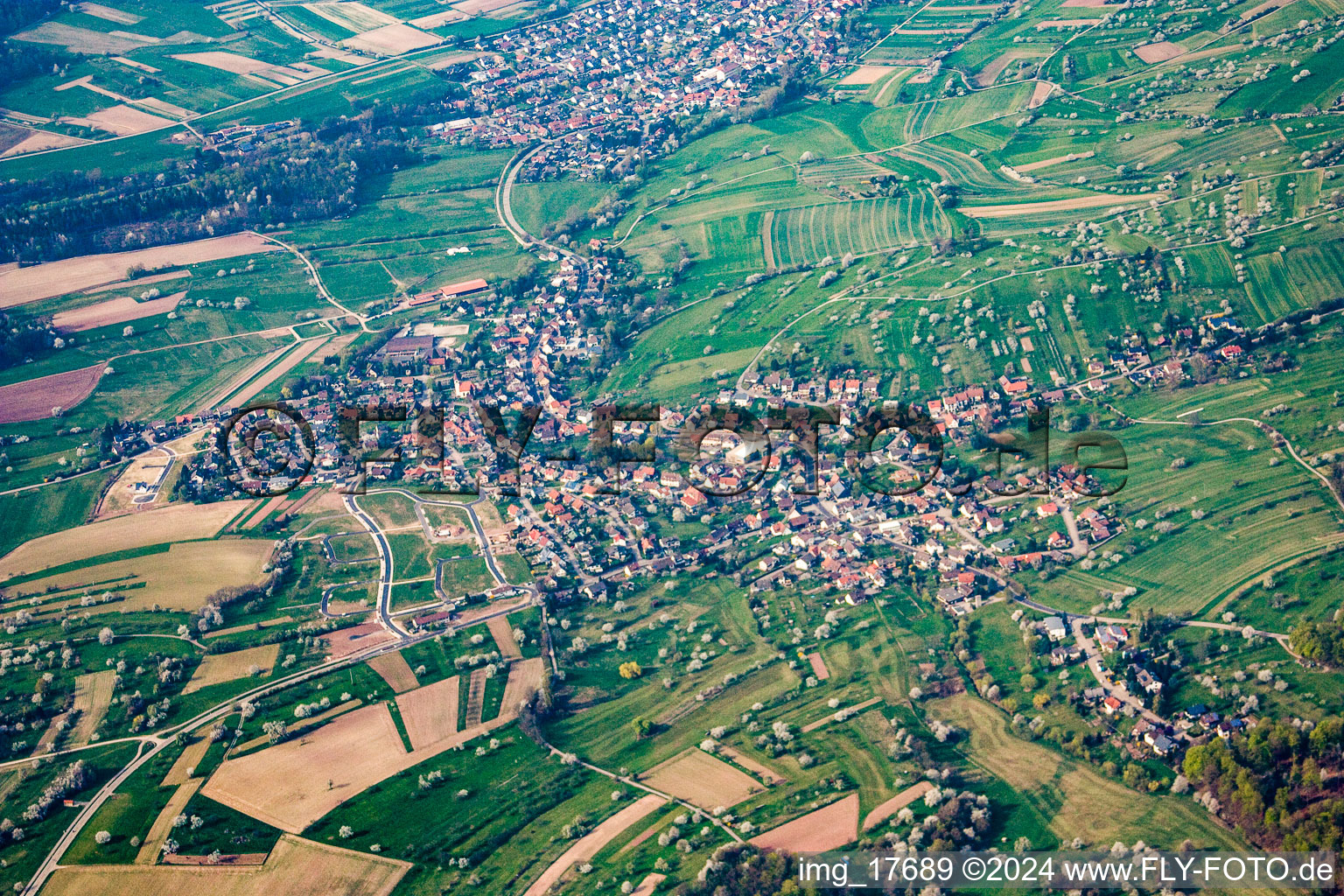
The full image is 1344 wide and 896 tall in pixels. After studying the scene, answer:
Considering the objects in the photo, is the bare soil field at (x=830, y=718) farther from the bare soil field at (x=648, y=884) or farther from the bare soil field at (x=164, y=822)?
the bare soil field at (x=164, y=822)

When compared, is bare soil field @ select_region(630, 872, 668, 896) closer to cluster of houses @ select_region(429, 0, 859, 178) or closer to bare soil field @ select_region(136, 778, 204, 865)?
bare soil field @ select_region(136, 778, 204, 865)

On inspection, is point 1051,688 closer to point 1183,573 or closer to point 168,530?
point 1183,573

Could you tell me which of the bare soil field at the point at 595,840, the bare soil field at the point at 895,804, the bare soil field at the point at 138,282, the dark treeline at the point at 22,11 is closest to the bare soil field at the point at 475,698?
the bare soil field at the point at 595,840

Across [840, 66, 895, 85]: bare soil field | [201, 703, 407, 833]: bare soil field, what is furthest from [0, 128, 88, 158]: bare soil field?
[201, 703, 407, 833]: bare soil field

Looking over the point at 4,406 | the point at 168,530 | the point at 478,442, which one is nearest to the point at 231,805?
the point at 168,530

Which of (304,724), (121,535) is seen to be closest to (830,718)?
(304,724)

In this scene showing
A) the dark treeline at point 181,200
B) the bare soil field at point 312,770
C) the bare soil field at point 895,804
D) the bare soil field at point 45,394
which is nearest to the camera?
the bare soil field at point 895,804

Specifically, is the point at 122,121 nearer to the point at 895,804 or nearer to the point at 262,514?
the point at 262,514
